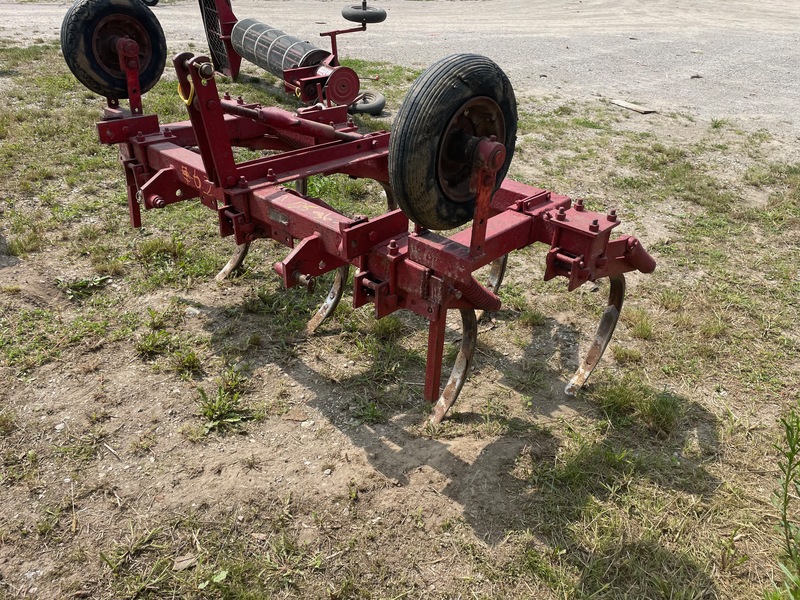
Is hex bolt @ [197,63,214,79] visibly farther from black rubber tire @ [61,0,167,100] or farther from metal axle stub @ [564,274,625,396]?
metal axle stub @ [564,274,625,396]

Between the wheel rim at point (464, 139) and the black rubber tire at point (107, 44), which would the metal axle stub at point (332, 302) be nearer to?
the wheel rim at point (464, 139)

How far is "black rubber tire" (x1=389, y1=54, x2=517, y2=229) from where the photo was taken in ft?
7.67

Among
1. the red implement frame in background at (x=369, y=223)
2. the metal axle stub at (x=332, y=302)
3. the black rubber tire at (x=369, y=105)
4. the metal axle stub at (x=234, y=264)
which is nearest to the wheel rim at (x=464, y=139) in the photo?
the red implement frame in background at (x=369, y=223)

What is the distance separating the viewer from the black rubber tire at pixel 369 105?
867cm

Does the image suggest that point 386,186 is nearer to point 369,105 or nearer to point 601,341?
point 601,341

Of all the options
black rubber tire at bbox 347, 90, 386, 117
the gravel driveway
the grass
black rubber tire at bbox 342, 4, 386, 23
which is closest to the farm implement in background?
the grass

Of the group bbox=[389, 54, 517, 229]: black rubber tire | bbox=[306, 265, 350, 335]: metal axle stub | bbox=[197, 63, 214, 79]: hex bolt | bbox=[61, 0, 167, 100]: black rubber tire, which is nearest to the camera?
bbox=[389, 54, 517, 229]: black rubber tire

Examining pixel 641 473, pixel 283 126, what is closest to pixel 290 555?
pixel 641 473

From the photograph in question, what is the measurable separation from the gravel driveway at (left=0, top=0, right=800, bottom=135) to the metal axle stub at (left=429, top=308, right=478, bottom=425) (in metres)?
7.91

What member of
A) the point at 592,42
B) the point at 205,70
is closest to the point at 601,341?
the point at 205,70

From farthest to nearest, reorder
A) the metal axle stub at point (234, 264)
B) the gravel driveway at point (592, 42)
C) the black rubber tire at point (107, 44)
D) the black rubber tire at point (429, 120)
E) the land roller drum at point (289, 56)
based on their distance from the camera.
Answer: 1. the gravel driveway at point (592, 42)
2. the land roller drum at point (289, 56)
3. the metal axle stub at point (234, 264)
4. the black rubber tire at point (107, 44)
5. the black rubber tire at point (429, 120)

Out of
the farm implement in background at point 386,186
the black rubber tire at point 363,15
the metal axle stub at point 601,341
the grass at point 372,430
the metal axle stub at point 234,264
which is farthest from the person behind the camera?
the black rubber tire at point 363,15

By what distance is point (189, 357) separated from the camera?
151 inches

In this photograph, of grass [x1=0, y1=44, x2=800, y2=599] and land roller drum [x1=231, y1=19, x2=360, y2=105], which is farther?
land roller drum [x1=231, y1=19, x2=360, y2=105]
